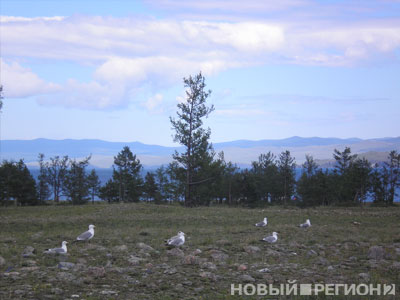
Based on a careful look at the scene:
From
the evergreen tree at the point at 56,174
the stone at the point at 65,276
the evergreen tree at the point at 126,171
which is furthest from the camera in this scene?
the evergreen tree at the point at 56,174

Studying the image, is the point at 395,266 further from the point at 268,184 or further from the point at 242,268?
the point at 268,184

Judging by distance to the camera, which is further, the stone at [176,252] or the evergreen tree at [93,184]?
the evergreen tree at [93,184]

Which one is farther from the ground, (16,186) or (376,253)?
(16,186)

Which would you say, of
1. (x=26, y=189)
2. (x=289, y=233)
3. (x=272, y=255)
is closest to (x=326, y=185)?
(x=26, y=189)

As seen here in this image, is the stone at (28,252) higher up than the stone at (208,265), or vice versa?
the stone at (28,252)

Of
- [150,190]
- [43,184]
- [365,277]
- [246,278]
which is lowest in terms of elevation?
[150,190]

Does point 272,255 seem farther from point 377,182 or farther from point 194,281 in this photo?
point 377,182

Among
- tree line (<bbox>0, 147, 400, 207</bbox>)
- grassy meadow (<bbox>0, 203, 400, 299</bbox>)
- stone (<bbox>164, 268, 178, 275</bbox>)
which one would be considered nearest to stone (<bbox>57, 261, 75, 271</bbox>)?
grassy meadow (<bbox>0, 203, 400, 299</bbox>)

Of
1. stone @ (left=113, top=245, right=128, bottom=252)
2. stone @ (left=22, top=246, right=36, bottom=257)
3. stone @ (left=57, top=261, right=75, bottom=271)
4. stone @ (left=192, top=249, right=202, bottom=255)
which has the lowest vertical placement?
stone @ (left=192, top=249, right=202, bottom=255)

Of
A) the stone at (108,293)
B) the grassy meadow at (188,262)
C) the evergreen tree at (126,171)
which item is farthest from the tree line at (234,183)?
the stone at (108,293)

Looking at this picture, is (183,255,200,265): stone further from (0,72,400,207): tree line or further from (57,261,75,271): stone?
(0,72,400,207): tree line

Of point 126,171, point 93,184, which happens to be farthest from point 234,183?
point 93,184

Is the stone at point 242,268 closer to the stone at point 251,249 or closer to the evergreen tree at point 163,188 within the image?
the stone at point 251,249

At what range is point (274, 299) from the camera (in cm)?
908
